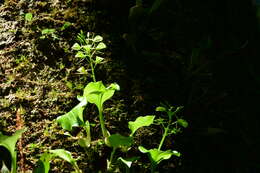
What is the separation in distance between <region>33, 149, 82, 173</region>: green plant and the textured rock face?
2.40ft

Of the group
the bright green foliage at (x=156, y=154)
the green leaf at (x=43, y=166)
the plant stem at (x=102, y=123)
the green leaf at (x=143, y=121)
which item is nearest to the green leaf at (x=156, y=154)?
the bright green foliage at (x=156, y=154)

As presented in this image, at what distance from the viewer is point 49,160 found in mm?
1149

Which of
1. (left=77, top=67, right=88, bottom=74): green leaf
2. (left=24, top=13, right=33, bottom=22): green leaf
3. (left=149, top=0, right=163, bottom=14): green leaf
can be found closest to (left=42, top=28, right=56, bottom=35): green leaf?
(left=24, top=13, right=33, bottom=22): green leaf

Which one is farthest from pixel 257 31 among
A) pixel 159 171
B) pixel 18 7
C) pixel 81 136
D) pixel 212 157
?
pixel 18 7

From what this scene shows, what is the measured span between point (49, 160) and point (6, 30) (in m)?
0.87

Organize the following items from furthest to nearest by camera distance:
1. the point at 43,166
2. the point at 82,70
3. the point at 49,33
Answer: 1. the point at 49,33
2. the point at 82,70
3. the point at 43,166

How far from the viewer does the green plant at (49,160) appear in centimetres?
111

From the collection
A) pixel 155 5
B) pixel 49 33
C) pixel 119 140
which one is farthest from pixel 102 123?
pixel 155 5

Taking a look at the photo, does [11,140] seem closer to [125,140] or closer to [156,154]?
[125,140]

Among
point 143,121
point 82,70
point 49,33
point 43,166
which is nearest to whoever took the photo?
point 43,166

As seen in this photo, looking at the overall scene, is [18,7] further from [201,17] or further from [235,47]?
[235,47]

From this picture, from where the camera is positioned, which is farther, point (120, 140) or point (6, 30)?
point (6, 30)

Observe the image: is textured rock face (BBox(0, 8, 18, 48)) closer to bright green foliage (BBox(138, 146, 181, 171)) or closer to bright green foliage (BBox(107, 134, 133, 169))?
bright green foliage (BBox(107, 134, 133, 169))

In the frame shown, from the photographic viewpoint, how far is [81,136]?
1.35 meters
